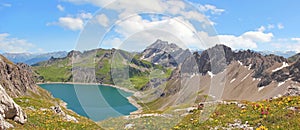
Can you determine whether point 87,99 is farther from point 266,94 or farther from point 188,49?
point 266,94

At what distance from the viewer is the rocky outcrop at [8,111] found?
18.0 m

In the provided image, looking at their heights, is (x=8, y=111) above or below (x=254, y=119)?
above

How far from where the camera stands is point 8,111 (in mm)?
19500

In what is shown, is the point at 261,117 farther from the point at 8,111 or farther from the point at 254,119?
the point at 8,111

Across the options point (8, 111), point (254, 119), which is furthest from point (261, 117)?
point (8, 111)

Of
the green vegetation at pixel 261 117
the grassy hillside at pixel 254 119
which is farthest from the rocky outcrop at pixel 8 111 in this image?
the green vegetation at pixel 261 117

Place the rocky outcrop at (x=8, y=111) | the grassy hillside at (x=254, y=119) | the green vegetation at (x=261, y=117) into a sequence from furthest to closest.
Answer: the grassy hillside at (x=254, y=119) → the green vegetation at (x=261, y=117) → the rocky outcrop at (x=8, y=111)

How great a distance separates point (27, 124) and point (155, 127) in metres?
12.8

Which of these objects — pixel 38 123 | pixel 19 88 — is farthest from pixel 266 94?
pixel 38 123

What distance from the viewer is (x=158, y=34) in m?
24.1

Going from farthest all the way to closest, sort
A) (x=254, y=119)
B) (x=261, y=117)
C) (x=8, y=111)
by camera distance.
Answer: (x=254, y=119) → (x=261, y=117) → (x=8, y=111)

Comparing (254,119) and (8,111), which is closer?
(8,111)

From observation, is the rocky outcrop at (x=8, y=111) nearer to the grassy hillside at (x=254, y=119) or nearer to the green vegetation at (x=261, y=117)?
the grassy hillside at (x=254, y=119)

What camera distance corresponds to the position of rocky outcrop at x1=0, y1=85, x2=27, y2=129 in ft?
59.1
